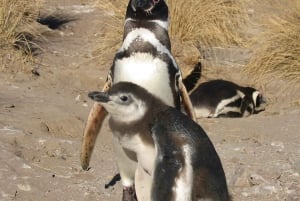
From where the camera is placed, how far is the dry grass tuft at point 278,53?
26.3 ft

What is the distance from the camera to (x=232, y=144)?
579 centimetres

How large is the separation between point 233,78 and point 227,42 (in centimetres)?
56

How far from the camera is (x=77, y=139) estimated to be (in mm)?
5777

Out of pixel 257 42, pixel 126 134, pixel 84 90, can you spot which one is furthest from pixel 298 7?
pixel 126 134

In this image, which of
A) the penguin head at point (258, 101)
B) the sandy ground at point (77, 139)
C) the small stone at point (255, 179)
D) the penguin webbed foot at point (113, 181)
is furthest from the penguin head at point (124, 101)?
the penguin head at point (258, 101)

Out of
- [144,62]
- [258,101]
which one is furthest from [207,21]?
[144,62]

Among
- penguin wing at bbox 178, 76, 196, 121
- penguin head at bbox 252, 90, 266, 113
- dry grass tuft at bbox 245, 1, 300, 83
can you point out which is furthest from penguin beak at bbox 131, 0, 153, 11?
dry grass tuft at bbox 245, 1, 300, 83

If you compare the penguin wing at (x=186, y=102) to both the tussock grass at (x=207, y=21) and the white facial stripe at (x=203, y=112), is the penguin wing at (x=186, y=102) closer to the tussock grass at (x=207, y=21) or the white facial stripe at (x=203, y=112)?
the white facial stripe at (x=203, y=112)

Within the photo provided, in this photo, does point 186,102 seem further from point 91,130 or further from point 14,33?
point 14,33

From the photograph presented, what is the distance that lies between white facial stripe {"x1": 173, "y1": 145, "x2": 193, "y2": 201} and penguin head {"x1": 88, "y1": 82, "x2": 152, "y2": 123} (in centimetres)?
58

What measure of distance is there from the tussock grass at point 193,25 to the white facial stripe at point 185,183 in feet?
16.9

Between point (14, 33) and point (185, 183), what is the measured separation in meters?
5.18

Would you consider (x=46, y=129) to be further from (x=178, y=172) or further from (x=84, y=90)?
(x=178, y=172)

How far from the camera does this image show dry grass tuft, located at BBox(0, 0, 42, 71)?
23.9 feet
